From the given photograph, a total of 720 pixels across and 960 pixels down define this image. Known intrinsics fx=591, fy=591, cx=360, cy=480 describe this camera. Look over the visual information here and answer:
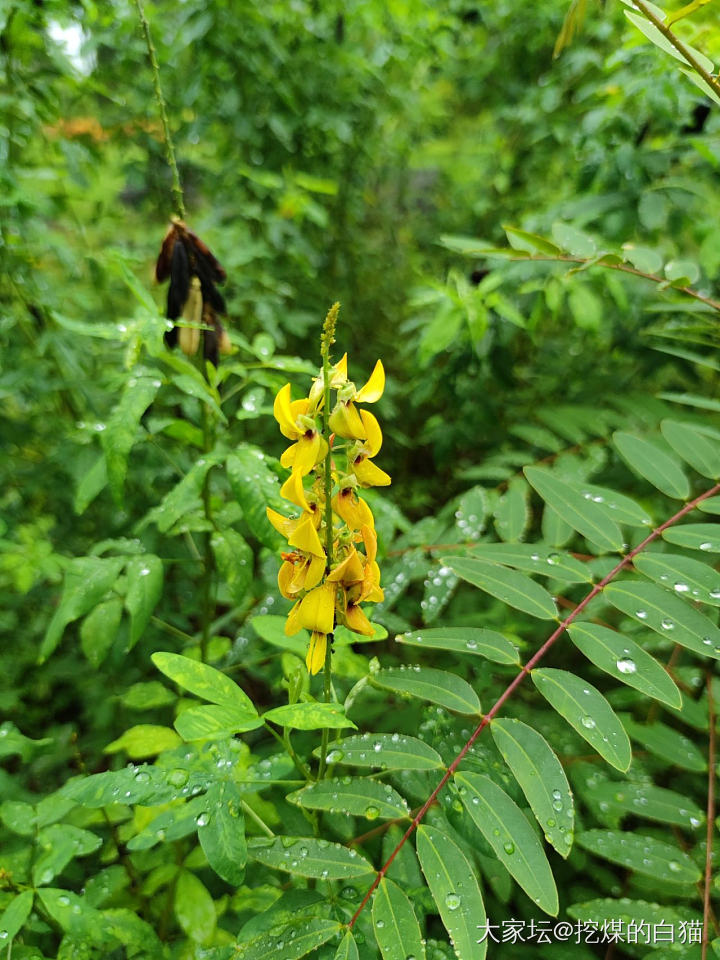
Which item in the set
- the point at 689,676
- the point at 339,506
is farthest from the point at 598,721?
the point at 689,676

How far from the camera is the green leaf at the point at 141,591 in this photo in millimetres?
1248

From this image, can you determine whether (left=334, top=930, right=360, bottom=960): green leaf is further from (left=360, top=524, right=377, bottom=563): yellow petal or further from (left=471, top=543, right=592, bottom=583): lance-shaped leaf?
(left=471, top=543, right=592, bottom=583): lance-shaped leaf

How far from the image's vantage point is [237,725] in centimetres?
80

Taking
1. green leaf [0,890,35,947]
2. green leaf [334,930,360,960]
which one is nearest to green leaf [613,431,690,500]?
green leaf [334,930,360,960]

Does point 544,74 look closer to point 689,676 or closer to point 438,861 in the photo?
point 689,676

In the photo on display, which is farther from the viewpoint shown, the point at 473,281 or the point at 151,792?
the point at 473,281

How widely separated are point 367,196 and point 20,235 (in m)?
1.77

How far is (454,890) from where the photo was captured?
0.78 m

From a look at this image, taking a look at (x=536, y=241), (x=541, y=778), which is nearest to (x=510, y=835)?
(x=541, y=778)

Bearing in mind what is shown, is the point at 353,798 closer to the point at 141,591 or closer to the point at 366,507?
the point at 366,507

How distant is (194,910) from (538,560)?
0.97 m

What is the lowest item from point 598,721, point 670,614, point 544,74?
point 598,721

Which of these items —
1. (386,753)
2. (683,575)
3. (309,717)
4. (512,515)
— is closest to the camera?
(309,717)

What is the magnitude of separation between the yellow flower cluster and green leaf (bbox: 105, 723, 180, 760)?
0.61 m
